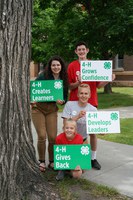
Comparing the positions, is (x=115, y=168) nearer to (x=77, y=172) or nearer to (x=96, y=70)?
(x=77, y=172)

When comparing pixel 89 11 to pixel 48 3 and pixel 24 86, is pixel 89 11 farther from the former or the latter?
pixel 24 86

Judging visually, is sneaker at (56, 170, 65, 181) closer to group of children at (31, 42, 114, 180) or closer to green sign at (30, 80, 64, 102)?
group of children at (31, 42, 114, 180)

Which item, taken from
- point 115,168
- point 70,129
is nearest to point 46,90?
point 70,129

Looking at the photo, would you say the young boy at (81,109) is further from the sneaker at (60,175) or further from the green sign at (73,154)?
the sneaker at (60,175)

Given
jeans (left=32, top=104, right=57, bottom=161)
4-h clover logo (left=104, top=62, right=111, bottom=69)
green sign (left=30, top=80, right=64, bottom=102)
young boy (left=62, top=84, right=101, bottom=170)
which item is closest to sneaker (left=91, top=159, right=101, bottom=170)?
young boy (left=62, top=84, right=101, bottom=170)

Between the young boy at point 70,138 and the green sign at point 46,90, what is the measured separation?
450mm

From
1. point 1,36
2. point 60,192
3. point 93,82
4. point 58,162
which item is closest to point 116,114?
point 93,82

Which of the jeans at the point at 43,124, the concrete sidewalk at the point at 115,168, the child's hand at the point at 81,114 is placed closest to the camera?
the concrete sidewalk at the point at 115,168

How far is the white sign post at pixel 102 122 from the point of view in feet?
16.5

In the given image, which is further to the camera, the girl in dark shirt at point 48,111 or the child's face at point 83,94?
the girl in dark shirt at point 48,111

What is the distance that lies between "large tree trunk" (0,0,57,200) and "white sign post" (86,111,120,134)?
3.79 feet

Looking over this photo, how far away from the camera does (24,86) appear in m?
4.04

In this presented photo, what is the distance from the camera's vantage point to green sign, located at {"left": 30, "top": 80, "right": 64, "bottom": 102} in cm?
513

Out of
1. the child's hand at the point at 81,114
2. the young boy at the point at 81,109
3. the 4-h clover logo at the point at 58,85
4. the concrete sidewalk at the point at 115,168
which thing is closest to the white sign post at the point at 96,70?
the young boy at the point at 81,109
